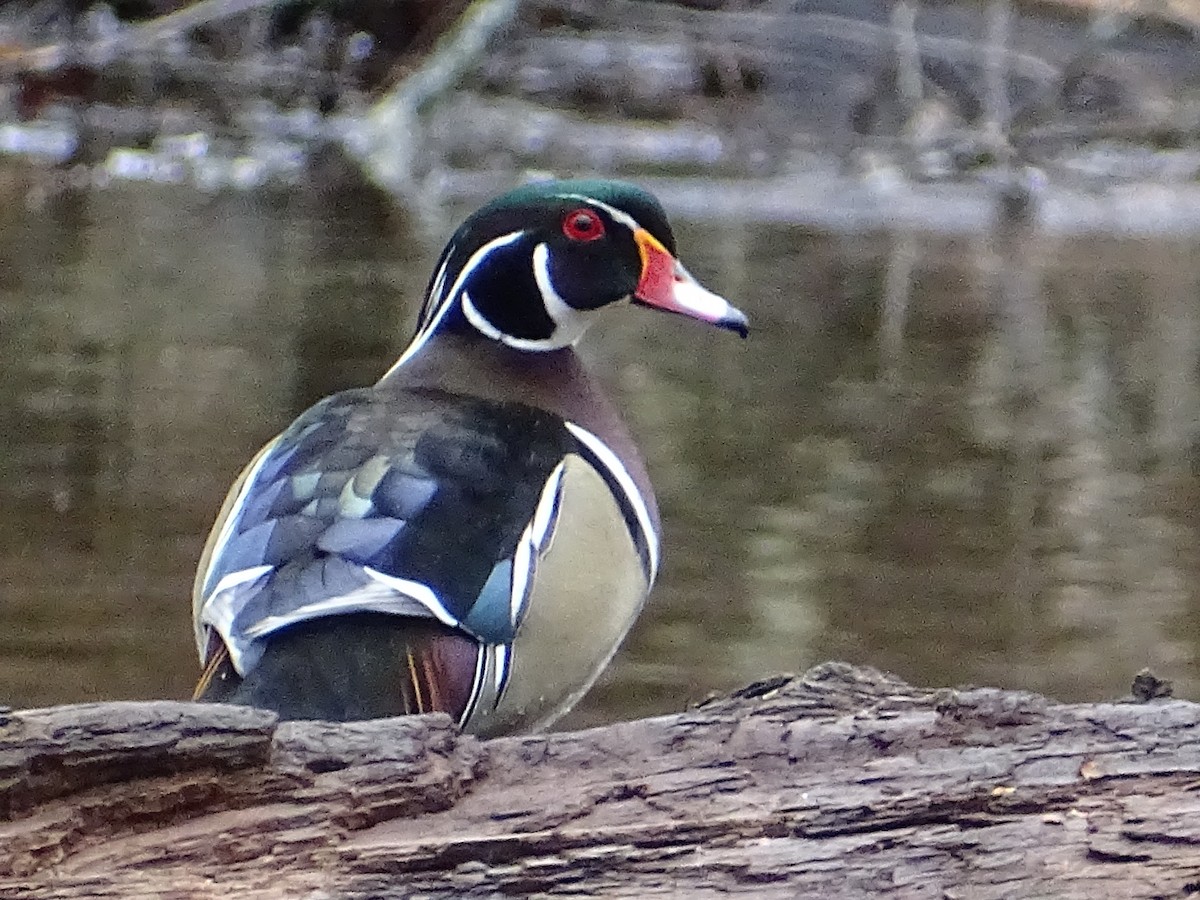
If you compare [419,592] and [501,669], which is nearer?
[419,592]

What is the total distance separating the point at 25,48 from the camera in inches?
340

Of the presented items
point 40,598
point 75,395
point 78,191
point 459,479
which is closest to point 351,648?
point 459,479

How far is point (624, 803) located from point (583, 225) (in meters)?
0.91

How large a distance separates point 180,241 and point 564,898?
16.3 feet

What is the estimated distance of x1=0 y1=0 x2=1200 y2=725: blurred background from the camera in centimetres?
292

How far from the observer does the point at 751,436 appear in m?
3.98

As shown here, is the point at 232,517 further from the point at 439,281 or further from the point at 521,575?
the point at 439,281

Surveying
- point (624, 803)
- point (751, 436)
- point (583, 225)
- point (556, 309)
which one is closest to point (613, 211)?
point (583, 225)

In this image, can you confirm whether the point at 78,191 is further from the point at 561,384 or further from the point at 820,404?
the point at 561,384

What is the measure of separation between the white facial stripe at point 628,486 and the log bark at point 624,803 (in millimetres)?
590

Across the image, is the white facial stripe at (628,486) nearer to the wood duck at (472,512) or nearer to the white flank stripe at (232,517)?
the wood duck at (472,512)

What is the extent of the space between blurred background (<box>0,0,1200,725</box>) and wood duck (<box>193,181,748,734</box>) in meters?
0.50

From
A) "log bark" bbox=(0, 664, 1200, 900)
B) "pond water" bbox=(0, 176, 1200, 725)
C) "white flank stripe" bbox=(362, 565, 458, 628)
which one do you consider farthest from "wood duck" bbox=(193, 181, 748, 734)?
"pond water" bbox=(0, 176, 1200, 725)

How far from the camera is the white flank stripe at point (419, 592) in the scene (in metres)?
1.71
